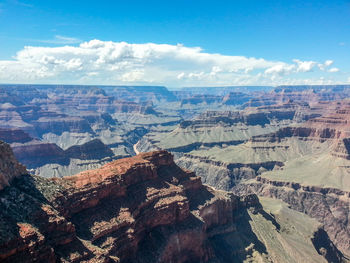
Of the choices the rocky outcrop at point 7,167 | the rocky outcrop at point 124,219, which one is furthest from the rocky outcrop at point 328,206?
the rocky outcrop at point 7,167

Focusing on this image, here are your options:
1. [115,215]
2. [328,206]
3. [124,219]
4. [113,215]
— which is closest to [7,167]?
[113,215]

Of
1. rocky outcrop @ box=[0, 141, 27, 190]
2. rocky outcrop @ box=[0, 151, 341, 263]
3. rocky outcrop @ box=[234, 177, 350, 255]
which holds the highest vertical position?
rocky outcrop @ box=[0, 141, 27, 190]

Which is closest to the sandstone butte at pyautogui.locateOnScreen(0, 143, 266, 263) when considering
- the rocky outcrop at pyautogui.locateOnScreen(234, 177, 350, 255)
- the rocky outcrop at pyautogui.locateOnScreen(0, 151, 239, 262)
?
the rocky outcrop at pyautogui.locateOnScreen(0, 151, 239, 262)

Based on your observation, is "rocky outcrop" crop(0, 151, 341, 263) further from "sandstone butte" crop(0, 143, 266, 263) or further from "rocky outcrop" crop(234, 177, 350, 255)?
"rocky outcrop" crop(234, 177, 350, 255)

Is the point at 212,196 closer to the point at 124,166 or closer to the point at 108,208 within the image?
the point at 124,166

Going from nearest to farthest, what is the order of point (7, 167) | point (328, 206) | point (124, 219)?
point (7, 167) → point (124, 219) → point (328, 206)

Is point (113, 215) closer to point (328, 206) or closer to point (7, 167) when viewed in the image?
point (7, 167)
